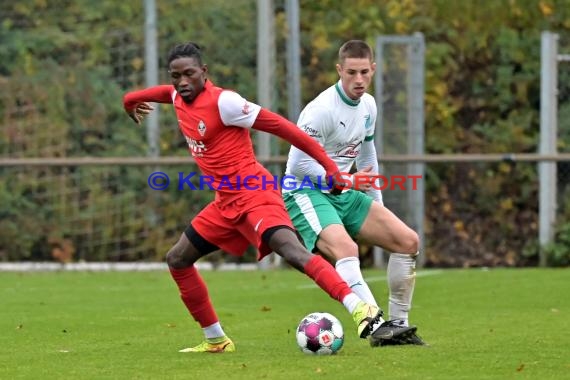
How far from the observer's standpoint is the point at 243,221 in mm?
8219

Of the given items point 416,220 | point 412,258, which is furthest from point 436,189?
point 412,258

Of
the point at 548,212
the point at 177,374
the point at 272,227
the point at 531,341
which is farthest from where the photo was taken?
the point at 548,212

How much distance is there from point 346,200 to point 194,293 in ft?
4.00

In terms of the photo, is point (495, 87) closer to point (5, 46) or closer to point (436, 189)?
point (436, 189)

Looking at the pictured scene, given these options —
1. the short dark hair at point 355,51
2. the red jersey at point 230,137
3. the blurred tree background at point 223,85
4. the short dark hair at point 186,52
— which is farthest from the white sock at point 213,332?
the blurred tree background at point 223,85

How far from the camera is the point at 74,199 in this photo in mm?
18172

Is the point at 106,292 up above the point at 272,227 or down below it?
below

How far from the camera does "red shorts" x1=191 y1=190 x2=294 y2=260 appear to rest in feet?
26.6

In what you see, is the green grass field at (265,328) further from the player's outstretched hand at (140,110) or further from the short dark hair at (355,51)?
the short dark hair at (355,51)

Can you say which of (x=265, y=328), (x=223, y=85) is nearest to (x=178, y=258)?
(x=265, y=328)

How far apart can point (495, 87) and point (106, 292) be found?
7.44 m

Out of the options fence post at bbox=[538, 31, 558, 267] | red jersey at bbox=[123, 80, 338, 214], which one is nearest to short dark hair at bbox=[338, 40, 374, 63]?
red jersey at bbox=[123, 80, 338, 214]

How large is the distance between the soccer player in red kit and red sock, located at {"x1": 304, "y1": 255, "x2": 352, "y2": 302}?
9 centimetres

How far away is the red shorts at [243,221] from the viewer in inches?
319
